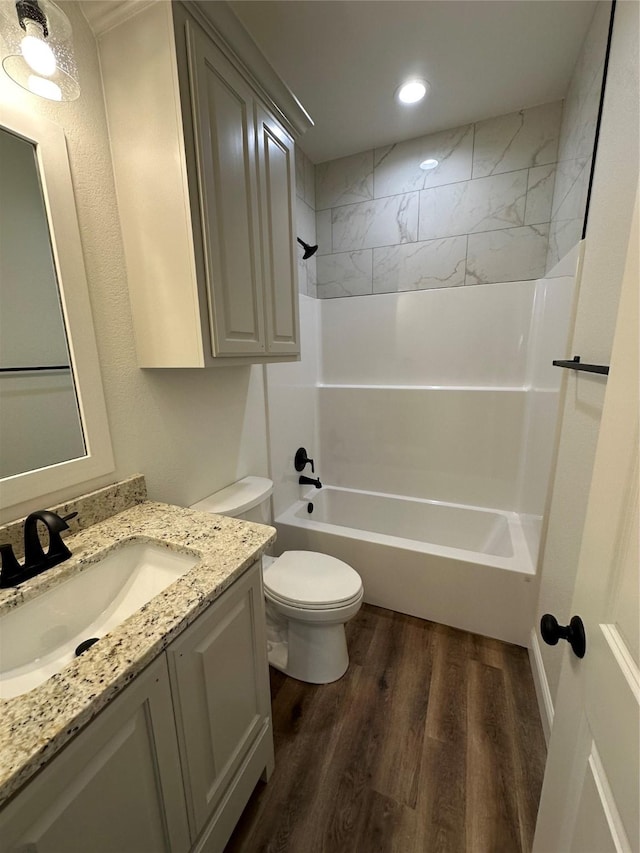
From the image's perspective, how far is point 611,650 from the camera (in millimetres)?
480

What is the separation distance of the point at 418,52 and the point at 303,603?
2.43 meters

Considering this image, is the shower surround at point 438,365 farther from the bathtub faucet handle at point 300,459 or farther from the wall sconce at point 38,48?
the wall sconce at point 38,48

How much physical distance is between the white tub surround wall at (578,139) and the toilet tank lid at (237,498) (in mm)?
1702

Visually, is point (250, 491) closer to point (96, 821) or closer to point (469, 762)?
point (96, 821)

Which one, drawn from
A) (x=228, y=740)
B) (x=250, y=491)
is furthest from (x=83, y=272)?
(x=228, y=740)

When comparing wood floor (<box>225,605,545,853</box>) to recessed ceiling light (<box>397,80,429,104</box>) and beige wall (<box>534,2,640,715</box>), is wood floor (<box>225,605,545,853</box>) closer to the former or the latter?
beige wall (<box>534,2,640,715</box>)

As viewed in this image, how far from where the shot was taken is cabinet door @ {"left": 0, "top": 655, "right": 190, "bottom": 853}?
48cm

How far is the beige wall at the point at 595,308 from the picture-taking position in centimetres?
92

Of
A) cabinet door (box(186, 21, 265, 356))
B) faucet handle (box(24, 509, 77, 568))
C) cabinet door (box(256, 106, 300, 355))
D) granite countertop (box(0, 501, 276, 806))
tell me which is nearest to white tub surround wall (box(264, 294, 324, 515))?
cabinet door (box(256, 106, 300, 355))

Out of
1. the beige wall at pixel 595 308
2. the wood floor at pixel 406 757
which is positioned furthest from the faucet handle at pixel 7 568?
the beige wall at pixel 595 308

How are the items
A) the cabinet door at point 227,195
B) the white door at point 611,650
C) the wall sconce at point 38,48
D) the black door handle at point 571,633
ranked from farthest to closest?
1. the cabinet door at point 227,195
2. the wall sconce at point 38,48
3. the black door handle at point 571,633
4. the white door at point 611,650

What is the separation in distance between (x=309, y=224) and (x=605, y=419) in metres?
2.41

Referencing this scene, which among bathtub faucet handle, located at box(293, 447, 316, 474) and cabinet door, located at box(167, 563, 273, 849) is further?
bathtub faucet handle, located at box(293, 447, 316, 474)

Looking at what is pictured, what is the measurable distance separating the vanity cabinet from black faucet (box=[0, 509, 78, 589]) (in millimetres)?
408
